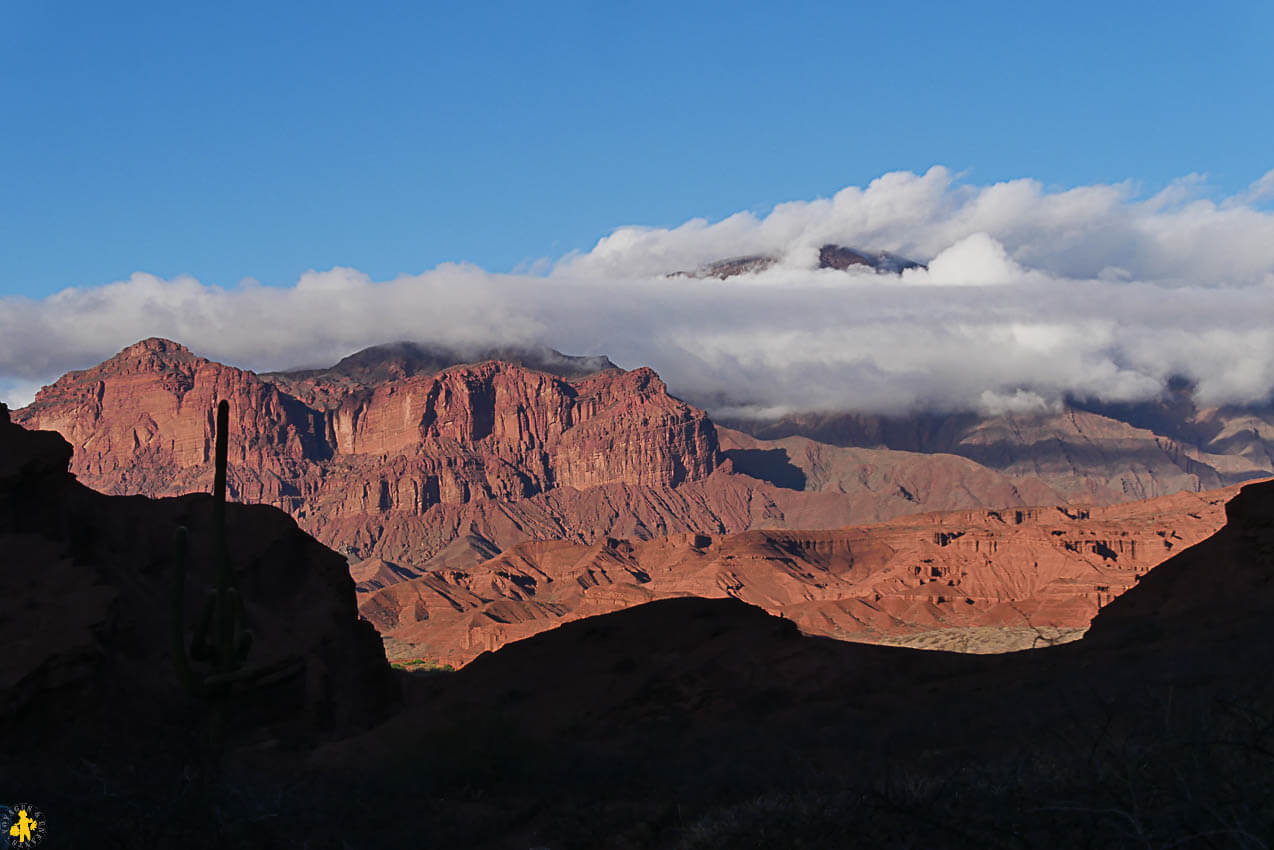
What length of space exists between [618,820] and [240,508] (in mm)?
21579

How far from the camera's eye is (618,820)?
15219 millimetres

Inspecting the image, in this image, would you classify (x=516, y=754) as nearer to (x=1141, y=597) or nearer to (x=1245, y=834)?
(x=1245, y=834)

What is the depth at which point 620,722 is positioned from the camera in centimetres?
3028

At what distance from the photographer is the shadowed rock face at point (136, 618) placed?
2144cm

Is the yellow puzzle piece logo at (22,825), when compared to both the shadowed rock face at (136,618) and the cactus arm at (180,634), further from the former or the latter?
the shadowed rock face at (136,618)

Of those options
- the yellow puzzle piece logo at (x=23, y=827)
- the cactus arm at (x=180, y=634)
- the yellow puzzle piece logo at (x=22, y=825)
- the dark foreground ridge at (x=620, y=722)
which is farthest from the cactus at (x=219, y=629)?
the yellow puzzle piece logo at (x=23, y=827)

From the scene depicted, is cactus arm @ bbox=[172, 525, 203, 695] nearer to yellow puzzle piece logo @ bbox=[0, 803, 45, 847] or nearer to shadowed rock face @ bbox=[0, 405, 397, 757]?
shadowed rock face @ bbox=[0, 405, 397, 757]

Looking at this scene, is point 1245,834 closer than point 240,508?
Yes

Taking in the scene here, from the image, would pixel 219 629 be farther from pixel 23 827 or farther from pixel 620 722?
pixel 620 722

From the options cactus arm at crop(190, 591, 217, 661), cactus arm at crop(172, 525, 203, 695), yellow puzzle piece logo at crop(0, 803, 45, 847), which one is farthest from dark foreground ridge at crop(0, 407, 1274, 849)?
cactus arm at crop(190, 591, 217, 661)

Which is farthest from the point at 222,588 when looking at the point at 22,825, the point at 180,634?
the point at 22,825

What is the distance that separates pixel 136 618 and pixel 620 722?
1221 centimetres

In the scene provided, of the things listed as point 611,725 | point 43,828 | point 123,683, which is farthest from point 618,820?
point 611,725

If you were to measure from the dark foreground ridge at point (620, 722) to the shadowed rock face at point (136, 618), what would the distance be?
0.23 ft
